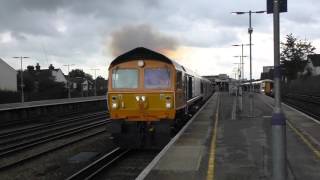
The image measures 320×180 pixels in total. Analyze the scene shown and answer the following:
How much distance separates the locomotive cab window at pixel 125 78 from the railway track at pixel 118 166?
2070 millimetres

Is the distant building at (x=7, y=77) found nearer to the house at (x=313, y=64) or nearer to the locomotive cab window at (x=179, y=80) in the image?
the house at (x=313, y=64)

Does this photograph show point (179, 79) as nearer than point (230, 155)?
No

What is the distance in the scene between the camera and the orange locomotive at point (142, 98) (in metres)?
17.2

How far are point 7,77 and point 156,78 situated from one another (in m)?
78.6

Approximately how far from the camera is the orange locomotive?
17.2 metres

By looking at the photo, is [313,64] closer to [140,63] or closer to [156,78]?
[156,78]

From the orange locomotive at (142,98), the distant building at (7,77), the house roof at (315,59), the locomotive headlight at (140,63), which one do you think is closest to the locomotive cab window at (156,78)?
the orange locomotive at (142,98)

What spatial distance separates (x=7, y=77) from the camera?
302 ft

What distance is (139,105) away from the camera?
17.4 m

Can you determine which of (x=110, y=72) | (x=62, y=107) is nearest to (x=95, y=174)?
(x=110, y=72)

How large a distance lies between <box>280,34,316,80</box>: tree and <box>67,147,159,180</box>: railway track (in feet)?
286

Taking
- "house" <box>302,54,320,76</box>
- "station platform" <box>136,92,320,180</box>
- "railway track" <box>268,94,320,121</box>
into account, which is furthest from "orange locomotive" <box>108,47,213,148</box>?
"house" <box>302,54,320,76</box>

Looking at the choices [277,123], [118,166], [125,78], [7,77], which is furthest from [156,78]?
[7,77]

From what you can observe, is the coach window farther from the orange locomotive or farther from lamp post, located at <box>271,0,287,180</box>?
lamp post, located at <box>271,0,287,180</box>
